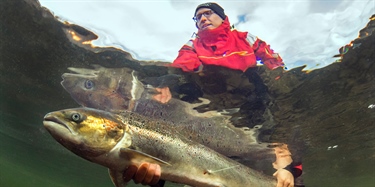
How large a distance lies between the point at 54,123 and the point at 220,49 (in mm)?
4710

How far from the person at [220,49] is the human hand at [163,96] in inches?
74.5

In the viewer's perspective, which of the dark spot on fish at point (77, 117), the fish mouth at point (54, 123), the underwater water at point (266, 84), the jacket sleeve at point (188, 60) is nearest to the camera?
the fish mouth at point (54, 123)

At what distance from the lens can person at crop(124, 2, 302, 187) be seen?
6.47m

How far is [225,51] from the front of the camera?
23.6 ft

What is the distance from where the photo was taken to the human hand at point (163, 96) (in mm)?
10347

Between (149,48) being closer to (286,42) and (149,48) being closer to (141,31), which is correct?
(141,31)

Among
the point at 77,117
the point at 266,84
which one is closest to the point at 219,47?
the point at 266,84

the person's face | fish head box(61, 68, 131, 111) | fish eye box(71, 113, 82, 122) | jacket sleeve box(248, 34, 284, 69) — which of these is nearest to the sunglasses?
the person's face

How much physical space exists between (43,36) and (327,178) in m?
34.3

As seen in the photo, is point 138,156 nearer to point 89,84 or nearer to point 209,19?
point 209,19

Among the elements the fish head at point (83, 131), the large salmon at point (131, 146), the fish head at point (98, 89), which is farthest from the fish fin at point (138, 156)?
the fish head at point (98, 89)

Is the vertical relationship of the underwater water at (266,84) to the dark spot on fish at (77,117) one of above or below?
above

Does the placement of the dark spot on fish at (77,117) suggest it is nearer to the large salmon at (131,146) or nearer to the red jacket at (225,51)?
the large salmon at (131,146)

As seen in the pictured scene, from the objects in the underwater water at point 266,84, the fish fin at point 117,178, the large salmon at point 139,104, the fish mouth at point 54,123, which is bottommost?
the fish fin at point 117,178
